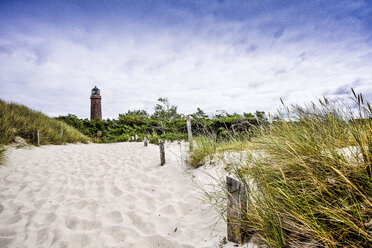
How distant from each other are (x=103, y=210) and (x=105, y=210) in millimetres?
34

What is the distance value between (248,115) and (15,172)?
37.7ft

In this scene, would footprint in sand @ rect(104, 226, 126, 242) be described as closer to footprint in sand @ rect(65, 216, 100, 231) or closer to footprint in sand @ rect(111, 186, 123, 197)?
footprint in sand @ rect(65, 216, 100, 231)

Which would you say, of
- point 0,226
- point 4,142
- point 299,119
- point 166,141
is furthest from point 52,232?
point 166,141

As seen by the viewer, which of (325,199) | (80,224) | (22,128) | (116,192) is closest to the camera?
(325,199)

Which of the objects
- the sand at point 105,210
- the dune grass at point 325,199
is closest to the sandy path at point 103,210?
the sand at point 105,210

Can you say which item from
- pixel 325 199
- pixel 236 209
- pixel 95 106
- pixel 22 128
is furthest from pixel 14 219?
pixel 95 106

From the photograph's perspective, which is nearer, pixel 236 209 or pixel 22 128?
pixel 236 209

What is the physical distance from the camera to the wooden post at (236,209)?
1719 millimetres

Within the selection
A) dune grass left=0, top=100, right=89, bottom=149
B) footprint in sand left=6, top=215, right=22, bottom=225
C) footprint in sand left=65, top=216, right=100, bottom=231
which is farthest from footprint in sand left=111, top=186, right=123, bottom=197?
dune grass left=0, top=100, right=89, bottom=149

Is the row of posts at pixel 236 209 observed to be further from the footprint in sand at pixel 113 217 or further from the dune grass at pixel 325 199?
the footprint in sand at pixel 113 217

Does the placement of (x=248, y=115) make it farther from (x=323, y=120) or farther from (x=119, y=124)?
(x=119, y=124)

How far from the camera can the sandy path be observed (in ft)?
6.81

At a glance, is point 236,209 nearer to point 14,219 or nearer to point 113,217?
point 113,217

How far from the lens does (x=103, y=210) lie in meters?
2.73
